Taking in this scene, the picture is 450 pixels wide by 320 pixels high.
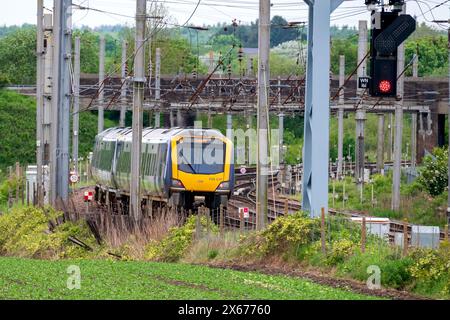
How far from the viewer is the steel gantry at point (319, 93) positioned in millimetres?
25531

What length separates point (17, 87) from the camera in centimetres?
9162

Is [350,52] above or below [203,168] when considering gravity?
above

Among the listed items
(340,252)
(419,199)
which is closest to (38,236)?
(340,252)

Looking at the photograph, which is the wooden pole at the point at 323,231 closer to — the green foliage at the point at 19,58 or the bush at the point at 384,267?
the bush at the point at 384,267

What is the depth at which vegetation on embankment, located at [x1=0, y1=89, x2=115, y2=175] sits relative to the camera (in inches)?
3292

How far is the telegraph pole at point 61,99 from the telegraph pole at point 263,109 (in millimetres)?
11448

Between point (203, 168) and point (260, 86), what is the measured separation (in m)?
13.0

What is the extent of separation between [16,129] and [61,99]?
4467cm

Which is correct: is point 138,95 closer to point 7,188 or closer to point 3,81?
point 7,188

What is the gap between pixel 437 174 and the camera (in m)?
50.4

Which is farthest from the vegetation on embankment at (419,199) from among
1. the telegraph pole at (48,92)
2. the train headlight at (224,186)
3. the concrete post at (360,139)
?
the telegraph pole at (48,92)

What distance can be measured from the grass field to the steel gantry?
2947 mm
